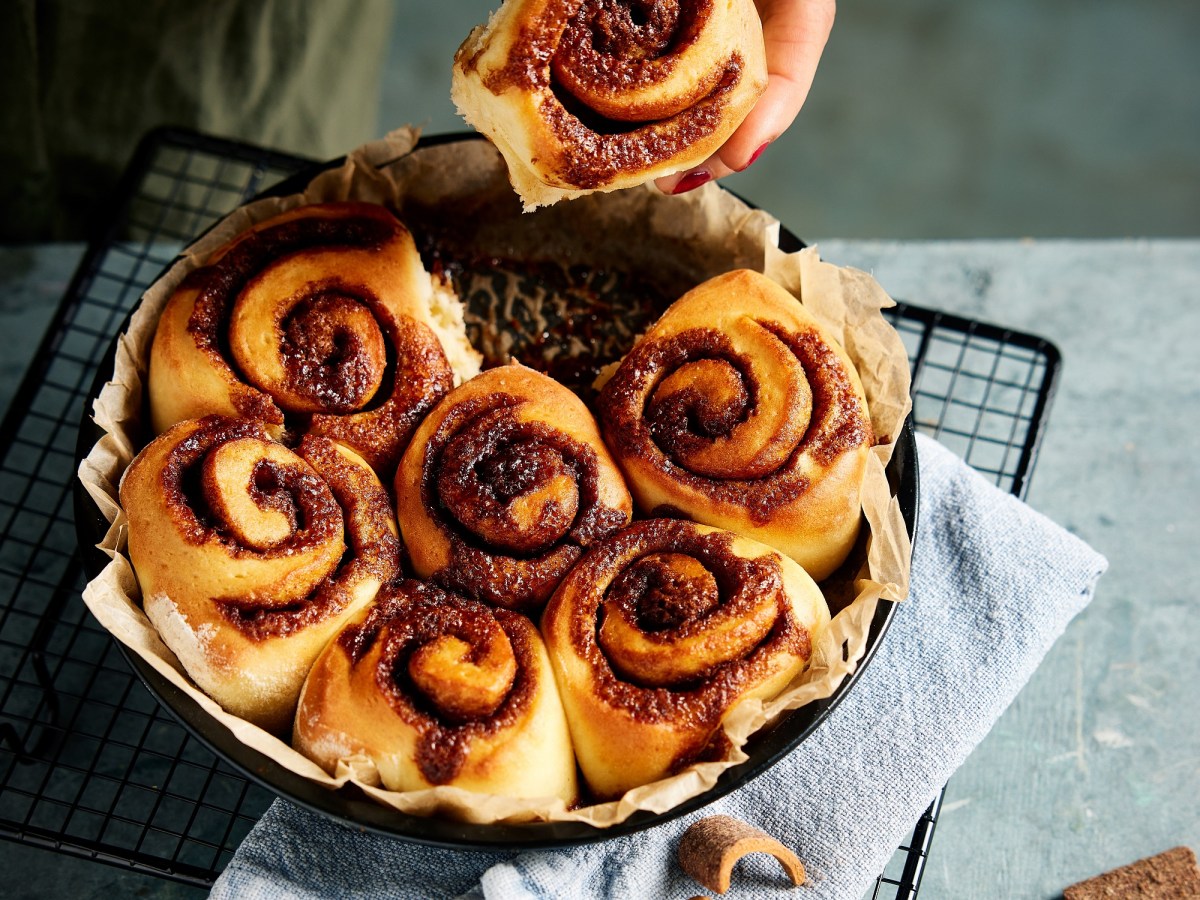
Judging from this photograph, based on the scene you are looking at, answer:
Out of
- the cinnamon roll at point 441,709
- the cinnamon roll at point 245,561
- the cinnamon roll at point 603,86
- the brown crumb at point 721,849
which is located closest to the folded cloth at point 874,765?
the brown crumb at point 721,849

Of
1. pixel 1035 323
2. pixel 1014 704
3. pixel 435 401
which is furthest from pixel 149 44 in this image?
pixel 1014 704

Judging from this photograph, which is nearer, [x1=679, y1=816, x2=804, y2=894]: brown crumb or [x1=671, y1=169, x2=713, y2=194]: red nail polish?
[x1=679, y1=816, x2=804, y2=894]: brown crumb

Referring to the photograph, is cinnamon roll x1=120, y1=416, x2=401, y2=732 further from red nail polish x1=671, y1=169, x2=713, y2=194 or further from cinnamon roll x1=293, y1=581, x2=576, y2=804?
red nail polish x1=671, y1=169, x2=713, y2=194

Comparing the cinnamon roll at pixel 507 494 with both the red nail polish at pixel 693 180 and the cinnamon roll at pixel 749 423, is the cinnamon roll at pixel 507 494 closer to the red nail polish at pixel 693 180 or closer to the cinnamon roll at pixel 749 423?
the cinnamon roll at pixel 749 423

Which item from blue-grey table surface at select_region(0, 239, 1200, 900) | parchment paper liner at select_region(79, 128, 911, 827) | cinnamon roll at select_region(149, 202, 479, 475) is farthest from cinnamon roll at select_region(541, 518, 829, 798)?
blue-grey table surface at select_region(0, 239, 1200, 900)

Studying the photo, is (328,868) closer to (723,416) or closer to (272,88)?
(723,416)

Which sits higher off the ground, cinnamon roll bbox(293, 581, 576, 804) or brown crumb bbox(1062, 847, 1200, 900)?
brown crumb bbox(1062, 847, 1200, 900)
